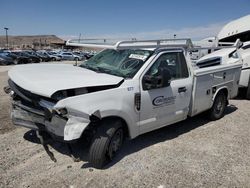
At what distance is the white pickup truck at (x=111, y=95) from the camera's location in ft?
11.1

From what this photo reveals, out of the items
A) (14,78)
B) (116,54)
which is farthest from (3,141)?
(116,54)

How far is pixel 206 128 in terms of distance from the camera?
18.6 feet

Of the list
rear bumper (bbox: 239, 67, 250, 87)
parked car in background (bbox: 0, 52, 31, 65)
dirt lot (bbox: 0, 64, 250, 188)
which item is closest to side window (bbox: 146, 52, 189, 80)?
dirt lot (bbox: 0, 64, 250, 188)

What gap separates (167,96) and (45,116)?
6.68ft

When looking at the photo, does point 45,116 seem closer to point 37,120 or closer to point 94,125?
point 37,120

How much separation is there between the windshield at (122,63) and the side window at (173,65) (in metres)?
0.22

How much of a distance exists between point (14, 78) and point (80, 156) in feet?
5.14

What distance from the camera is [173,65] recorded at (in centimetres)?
479

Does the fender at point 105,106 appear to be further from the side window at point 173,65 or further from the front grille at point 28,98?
the side window at point 173,65

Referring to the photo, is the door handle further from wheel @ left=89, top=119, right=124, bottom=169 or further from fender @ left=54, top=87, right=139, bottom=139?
wheel @ left=89, top=119, right=124, bottom=169

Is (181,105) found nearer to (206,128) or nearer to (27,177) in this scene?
(206,128)

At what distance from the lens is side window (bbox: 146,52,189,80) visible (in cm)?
434

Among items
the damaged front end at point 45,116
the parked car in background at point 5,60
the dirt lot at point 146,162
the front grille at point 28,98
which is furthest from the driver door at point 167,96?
the parked car in background at point 5,60

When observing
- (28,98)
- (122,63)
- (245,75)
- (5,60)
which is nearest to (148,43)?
(122,63)
